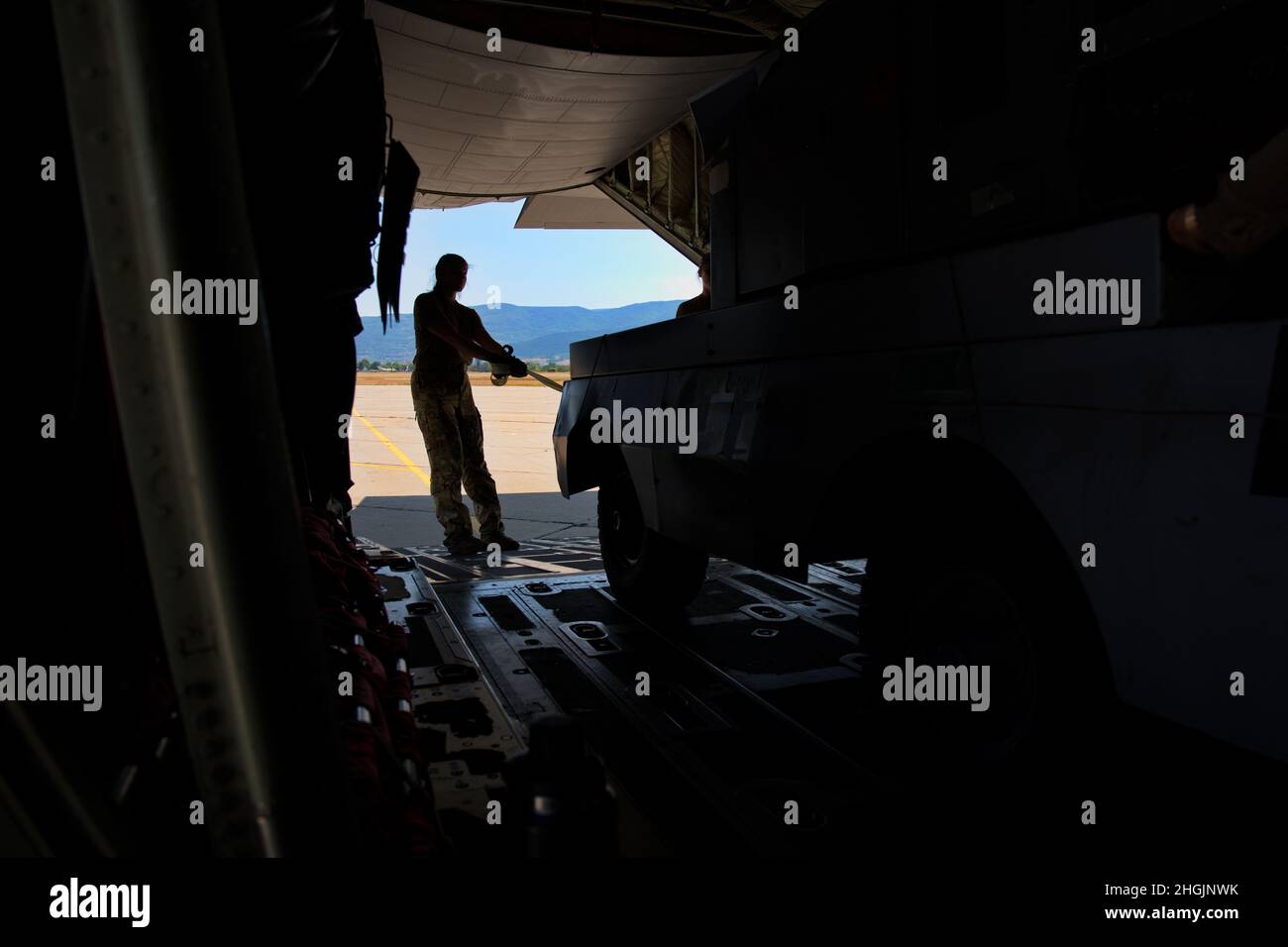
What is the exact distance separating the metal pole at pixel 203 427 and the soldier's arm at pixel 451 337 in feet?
15.7

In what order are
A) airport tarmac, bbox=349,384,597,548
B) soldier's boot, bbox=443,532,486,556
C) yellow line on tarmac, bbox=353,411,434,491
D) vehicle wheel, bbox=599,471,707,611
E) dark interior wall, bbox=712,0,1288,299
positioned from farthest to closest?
yellow line on tarmac, bbox=353,411,434,491
airport tarmac, bbox=349,384,597,548
soldier's boot, bbox=443,532,486,556
vehicle wheel, bbox=599,471,707,611
dark interior wall, bbox=712,0,1288,299

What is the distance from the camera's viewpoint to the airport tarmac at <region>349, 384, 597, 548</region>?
23.0ft

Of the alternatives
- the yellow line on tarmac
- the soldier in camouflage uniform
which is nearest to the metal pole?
the soldier in camouflage uniform

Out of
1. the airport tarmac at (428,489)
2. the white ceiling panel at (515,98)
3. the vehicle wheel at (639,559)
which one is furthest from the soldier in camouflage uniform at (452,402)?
the vehicle wheel at (639,559)

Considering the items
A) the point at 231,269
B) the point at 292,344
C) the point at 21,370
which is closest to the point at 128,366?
the point at 231,269

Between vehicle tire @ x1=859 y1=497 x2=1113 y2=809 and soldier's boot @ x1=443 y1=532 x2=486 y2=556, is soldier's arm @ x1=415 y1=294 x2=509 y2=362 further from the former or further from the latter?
vehicle tire @ x1=859 y1=497 x2=1113 y2=809

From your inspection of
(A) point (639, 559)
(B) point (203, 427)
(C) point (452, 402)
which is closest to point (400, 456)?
(C) point (452, 402)

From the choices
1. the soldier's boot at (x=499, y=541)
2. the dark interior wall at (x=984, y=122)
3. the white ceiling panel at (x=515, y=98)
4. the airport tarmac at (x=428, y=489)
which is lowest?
the soldier's boot at (x=499, y=541)

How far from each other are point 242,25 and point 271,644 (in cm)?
111

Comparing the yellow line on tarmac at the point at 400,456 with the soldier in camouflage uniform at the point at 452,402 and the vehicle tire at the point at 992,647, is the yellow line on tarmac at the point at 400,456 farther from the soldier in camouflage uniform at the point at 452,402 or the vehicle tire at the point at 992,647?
the vehicle tire at the point at 992,647

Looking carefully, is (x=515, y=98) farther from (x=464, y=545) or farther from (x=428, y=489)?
(x=428, y=489)

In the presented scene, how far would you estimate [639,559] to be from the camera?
159 inches

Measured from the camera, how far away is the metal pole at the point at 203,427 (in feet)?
3.42
